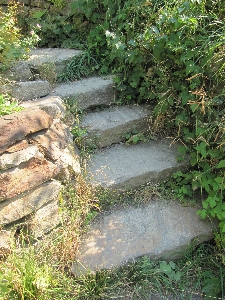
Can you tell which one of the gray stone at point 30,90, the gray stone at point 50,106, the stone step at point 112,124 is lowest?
the stone step at point 112,124

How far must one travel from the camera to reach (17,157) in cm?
275

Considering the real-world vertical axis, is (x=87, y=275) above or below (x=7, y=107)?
below

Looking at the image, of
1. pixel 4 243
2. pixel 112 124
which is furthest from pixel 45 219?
pixel 112 124

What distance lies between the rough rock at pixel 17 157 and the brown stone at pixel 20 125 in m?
0.07

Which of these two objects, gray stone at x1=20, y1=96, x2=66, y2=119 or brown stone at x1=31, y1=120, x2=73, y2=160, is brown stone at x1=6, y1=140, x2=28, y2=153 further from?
gray stone at x1=20, y1=96, x2=66, y2=119

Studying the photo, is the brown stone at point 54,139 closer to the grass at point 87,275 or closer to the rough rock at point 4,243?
the grass at point 87,275

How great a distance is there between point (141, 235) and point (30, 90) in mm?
1820

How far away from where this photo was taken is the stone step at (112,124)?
376 cm

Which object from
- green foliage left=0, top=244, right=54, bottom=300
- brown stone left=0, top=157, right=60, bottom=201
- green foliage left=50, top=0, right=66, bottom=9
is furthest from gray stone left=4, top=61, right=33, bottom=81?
green foliage left=0, top=244, right=54, bottom=300

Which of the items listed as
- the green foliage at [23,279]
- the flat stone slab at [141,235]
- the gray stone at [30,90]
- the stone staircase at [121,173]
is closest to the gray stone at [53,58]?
the stone staircase at [121,173]

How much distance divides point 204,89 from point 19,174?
1.91 meters

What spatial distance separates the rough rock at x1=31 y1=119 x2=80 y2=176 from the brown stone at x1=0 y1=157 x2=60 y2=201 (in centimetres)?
10

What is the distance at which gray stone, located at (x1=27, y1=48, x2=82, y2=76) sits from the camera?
418cm

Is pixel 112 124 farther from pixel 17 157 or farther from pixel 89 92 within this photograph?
pixel 17 157
